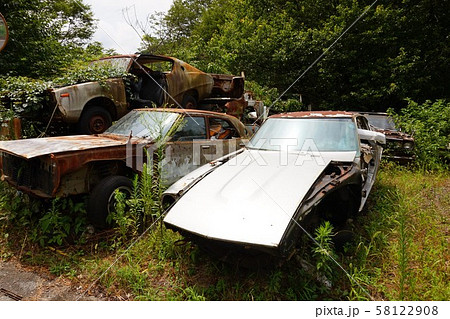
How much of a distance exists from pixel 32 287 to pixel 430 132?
923cm

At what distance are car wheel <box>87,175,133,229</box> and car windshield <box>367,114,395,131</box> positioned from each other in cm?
741

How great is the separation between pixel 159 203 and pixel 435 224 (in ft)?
12.3

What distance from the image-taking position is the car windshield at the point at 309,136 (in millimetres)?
4145

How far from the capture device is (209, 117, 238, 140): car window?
5.33 meters

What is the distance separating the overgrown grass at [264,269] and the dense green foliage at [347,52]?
37.2ft

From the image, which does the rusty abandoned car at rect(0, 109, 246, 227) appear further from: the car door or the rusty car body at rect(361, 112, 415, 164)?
the rusty car body at rect(361, 112, 415, 164)

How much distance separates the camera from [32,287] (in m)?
3.09

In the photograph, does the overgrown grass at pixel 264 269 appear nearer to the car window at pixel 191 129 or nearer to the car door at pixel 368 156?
the car door at pixel 368 156

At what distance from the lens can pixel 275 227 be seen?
2559 millimetres

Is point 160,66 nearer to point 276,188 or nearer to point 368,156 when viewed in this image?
point 368,156

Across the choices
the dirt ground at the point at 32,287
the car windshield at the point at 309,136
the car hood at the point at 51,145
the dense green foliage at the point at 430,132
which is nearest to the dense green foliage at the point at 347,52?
the dense green foliage at the point at 430,132

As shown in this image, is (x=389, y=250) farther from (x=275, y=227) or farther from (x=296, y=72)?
(x=296, y=72)

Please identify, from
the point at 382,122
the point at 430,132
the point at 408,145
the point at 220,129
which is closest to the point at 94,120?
the point at 220,129

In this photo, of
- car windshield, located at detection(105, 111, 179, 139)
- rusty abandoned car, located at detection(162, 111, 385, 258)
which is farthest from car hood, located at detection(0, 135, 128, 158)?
rusty abandoned car, located at detection(162, 111, 385, 258)
